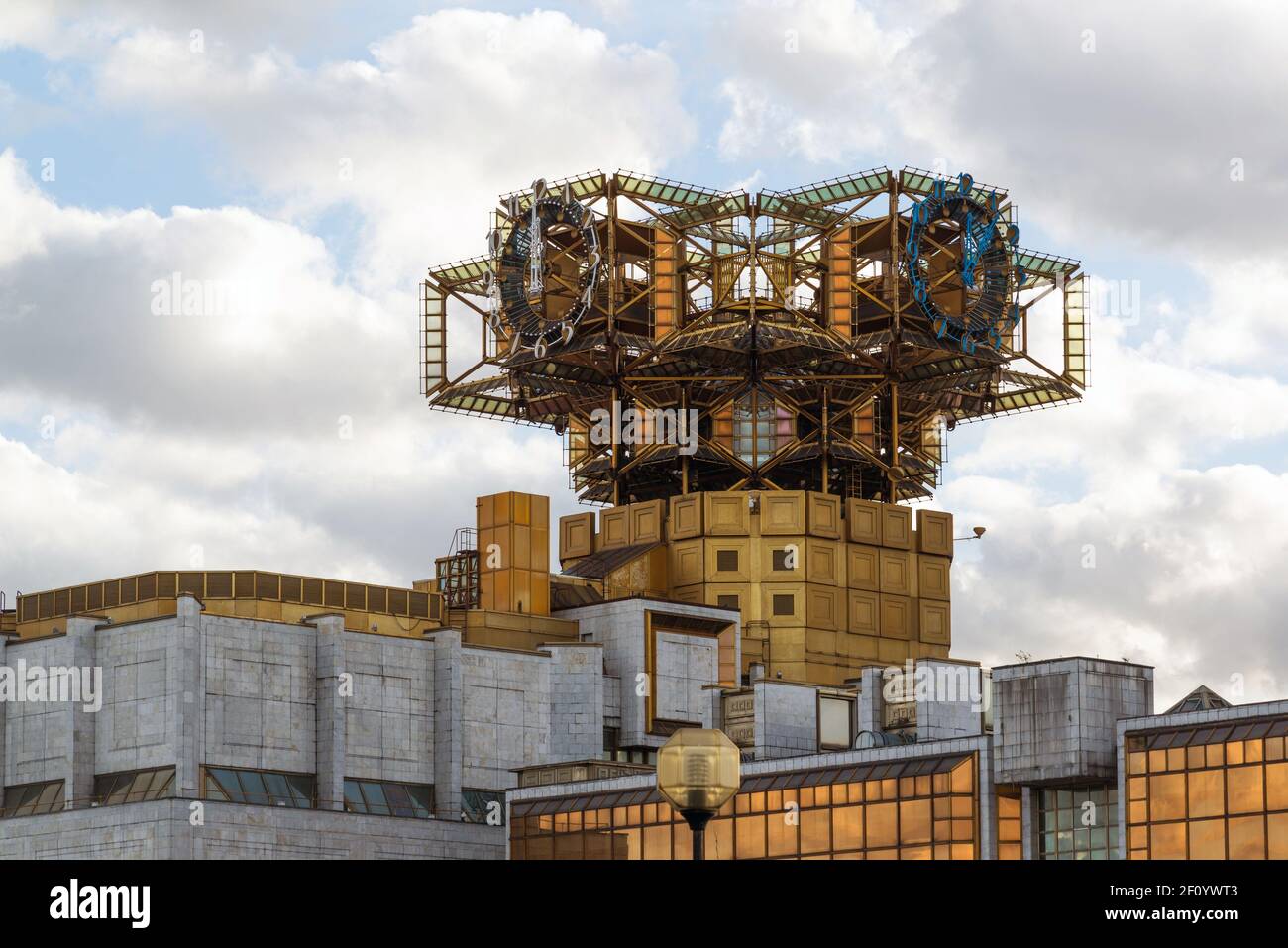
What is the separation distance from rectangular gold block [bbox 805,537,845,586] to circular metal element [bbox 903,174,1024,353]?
47.2ft

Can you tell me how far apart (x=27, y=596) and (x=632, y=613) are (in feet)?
105

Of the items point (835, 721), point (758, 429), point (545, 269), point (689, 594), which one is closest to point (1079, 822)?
point (835, 721)

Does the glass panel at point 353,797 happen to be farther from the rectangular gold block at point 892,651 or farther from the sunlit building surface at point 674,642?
the rectangular gold block at point 892,651

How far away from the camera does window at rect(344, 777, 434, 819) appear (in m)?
120

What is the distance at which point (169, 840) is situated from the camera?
110000mm

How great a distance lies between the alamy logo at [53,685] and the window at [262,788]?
25.6ft

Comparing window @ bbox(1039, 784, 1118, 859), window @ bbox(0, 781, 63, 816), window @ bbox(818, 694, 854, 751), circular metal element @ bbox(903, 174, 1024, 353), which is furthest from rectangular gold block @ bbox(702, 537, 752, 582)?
window @ bbox(1039, 784, 1118, 859)

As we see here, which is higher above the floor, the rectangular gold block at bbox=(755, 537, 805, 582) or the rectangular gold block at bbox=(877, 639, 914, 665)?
the rectangular gold block at bbox=(755, 537, 805, 582)

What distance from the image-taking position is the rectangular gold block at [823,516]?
148 metres

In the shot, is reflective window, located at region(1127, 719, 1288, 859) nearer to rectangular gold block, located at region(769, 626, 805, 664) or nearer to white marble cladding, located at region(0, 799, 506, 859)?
white marble cladding, located at region(0, 799, 506, 859)

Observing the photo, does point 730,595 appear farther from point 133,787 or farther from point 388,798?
point 133,787

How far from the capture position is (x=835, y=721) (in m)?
121

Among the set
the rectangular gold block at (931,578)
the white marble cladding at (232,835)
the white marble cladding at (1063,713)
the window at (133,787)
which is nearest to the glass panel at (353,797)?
the white marble cladding at (232,835)
